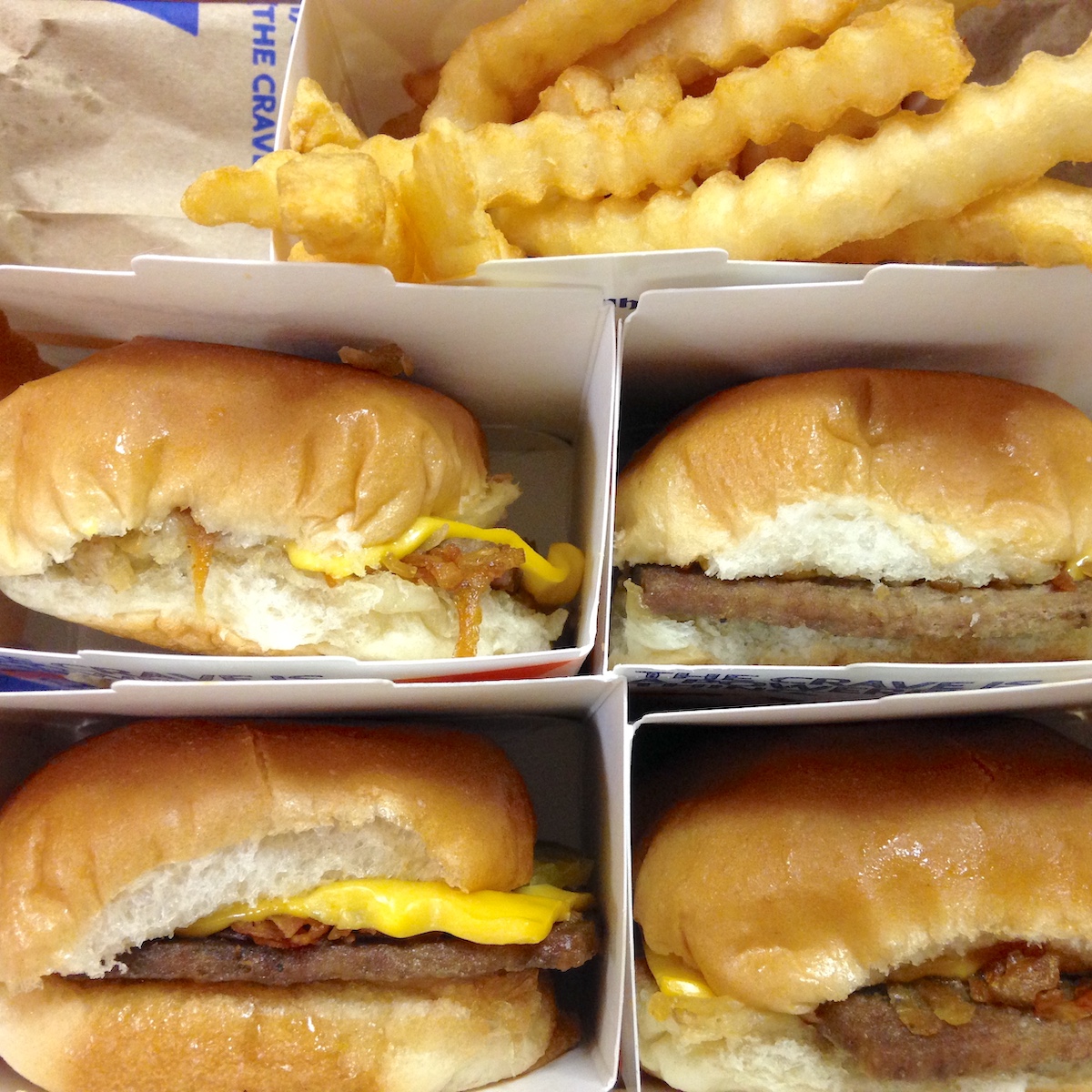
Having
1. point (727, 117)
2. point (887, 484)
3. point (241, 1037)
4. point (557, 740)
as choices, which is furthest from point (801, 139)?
point (241, 1037)

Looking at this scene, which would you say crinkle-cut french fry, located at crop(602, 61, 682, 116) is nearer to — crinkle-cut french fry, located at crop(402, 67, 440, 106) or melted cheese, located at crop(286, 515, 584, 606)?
crinkle-cut french fry, located at crop(402, 67, 440, 106)

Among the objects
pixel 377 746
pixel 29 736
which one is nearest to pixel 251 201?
pixel 377 746

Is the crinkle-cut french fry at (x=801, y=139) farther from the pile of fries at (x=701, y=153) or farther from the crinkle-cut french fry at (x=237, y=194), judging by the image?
the crinkle-cut french fry at (x=237, y=194)

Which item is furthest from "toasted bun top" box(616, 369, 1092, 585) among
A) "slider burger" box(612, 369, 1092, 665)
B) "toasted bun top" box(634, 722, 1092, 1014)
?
"toasted bun top" box(634, 722, 1092, 1014)

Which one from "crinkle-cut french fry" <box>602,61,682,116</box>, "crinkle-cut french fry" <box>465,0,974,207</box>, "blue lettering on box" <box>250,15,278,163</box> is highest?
"blue lettering on box" <box>250,15,278,163</box>

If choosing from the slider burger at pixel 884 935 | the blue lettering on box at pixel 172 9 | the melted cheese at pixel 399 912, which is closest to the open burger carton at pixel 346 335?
the melted cheese at pixel 399 912

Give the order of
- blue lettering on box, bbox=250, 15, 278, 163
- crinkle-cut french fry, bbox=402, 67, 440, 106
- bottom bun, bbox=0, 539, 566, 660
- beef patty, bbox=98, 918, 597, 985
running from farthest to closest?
1. blue lettering on box, bbox=250, 15, 278, 163
2. crinkle-cut french fry, bbox=402, 67, 440, 106
3. bottom bun, bbox=0, 539, 566, 660
4. beef patty, bbox=98, 918, 597, 985

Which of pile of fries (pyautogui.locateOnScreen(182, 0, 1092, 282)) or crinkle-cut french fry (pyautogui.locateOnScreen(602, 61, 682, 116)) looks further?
crinkle-cut french fry (pyautogui.locateOnScreen(602, 61, 682, 116))
